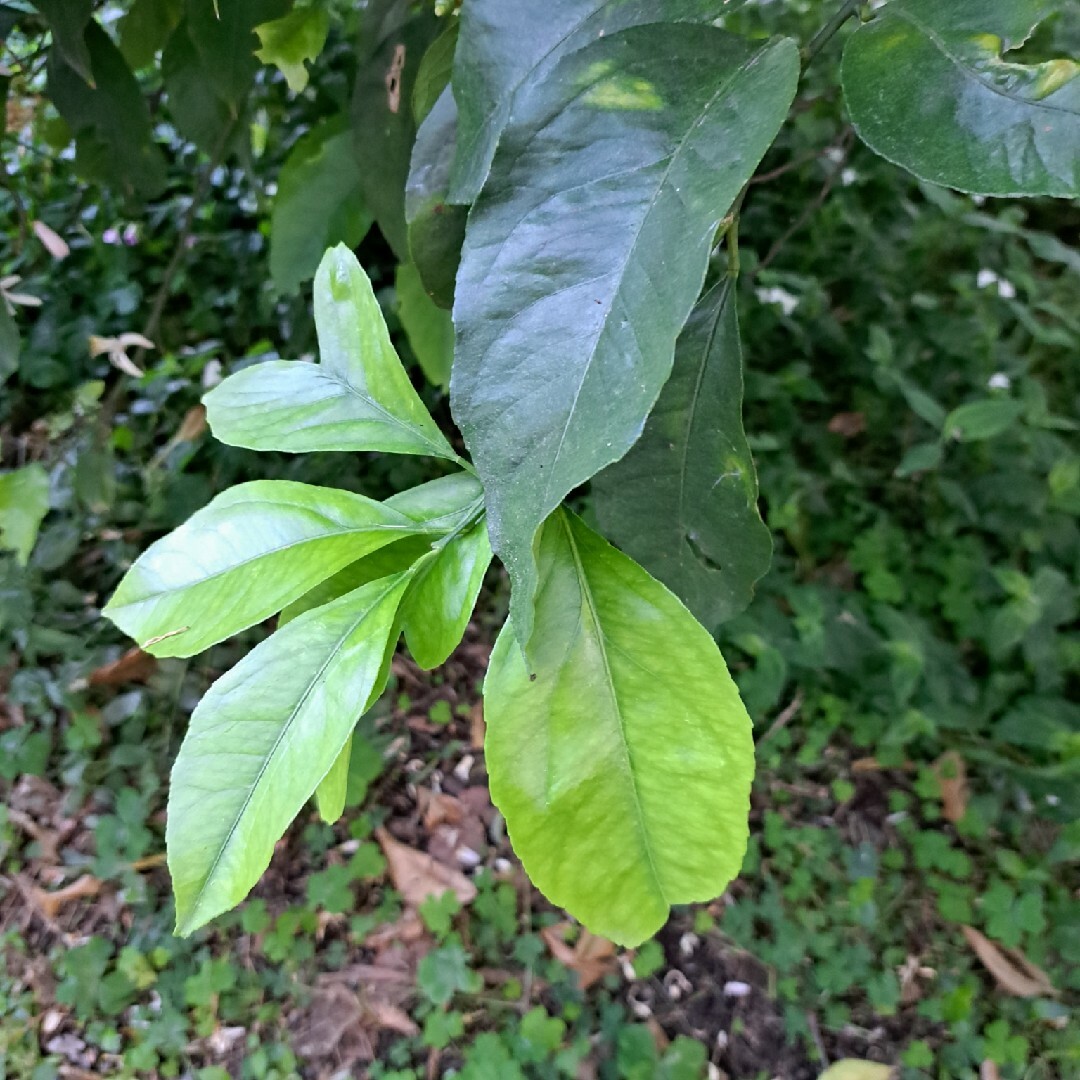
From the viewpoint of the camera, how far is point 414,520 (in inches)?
17.5

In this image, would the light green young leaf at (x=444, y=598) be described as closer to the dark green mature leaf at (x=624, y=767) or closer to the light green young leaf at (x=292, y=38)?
the dark green mature leaf at (x=624, y=767)

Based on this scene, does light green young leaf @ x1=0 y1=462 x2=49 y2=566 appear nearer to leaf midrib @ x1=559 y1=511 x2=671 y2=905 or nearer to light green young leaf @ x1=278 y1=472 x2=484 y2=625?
light green young leaf @ x1=278 y1=472 x2=484 y2=625

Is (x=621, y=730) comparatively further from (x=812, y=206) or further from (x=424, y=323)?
(x=812, y=206)

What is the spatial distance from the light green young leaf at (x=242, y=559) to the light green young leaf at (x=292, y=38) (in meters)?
0.43

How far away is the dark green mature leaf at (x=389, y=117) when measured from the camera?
0.70 metres

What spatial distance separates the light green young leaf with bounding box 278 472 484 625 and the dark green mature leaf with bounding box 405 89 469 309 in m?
0.16

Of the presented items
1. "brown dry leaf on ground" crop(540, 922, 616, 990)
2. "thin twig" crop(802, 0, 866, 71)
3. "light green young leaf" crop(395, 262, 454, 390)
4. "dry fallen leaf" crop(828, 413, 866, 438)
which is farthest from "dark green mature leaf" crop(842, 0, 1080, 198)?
"dry fallen leaf" crop(828, 413, 866, 438)

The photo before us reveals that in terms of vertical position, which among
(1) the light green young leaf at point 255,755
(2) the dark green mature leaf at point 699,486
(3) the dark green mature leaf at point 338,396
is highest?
(3) the dark green mature leaf at point 338,396

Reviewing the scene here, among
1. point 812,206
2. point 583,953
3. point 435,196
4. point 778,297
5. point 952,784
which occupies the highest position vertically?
point 435,196

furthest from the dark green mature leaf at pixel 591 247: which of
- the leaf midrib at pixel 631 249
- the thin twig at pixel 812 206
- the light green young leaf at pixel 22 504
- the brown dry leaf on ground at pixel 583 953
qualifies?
the brown dry leaf on ground at pixel 583 953

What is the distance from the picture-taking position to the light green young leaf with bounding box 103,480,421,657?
1.38 ft

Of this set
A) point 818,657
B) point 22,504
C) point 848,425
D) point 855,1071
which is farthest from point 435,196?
point 848,425

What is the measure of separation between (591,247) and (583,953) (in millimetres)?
1391

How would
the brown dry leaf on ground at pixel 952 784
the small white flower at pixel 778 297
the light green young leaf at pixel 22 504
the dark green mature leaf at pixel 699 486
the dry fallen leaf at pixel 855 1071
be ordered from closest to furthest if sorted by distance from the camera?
the dark green mature leaf at pixel 699 486 → the light green young leaf at pixel 22 504 → the dry fallen leaf at pixel 855 1071 → the brown dry leaf on ground at pixel 952 784 → the small white flower at pixel 778 297
